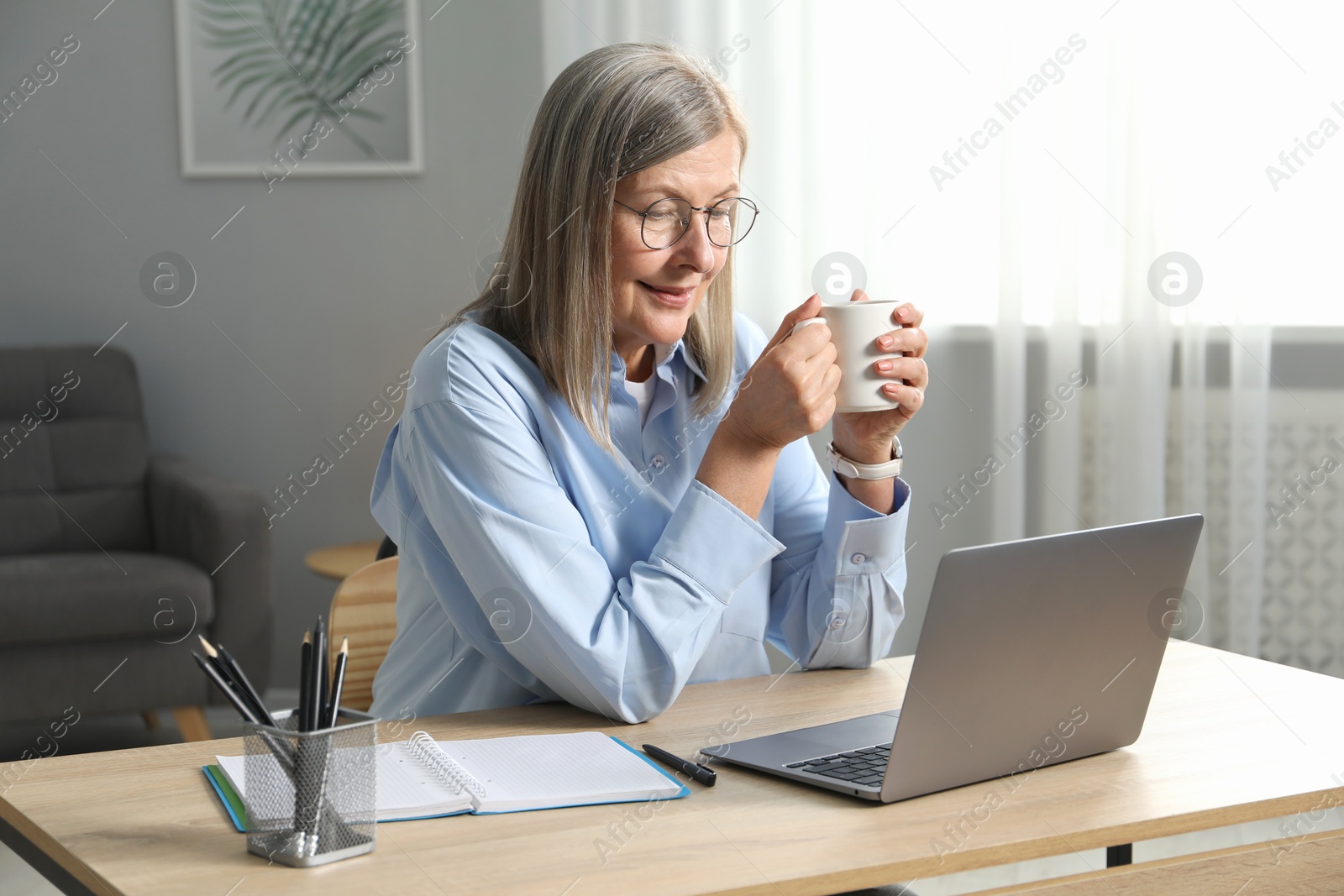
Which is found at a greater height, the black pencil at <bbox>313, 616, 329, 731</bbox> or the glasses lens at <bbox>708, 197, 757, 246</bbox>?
the glasses lens at <bbox>708, 197, 757, 246</bbox>

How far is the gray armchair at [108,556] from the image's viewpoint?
8.90 feet

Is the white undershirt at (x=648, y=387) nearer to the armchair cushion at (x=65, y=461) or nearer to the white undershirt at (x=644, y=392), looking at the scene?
the white undershirt at (x=644, y=392)

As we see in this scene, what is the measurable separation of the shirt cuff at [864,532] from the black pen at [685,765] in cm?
34

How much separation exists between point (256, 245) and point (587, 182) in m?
2.54

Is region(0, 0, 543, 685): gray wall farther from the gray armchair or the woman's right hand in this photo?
the woman's right hand

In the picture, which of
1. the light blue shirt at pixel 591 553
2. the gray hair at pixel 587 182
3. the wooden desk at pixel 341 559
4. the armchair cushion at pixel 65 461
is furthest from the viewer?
the armchair cushion at pixel 65 461

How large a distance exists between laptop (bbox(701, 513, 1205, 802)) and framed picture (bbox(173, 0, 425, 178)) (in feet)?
9.55

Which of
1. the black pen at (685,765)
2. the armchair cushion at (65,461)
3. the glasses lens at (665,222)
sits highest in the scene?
the glasses lens at (665,222)

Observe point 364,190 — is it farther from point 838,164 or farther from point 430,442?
point 430,442

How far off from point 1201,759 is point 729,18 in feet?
7.64

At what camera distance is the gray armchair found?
2.71 m

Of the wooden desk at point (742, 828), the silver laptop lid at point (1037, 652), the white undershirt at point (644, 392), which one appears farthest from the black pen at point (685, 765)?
the white undershirt at point (644, 392)

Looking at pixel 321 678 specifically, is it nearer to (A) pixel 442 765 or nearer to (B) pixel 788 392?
(A) pixel 442 765

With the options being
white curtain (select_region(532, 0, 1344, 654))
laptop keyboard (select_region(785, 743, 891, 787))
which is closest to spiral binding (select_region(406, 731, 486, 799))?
laptop keyboard (select_region(785, 743, 891, 787))
